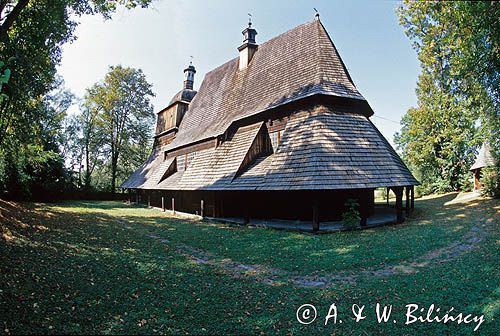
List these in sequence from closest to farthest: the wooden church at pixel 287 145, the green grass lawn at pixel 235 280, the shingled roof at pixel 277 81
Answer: the green grass lawn at pixel 235 280, the wooden church at pixel 287 145, the shingled roof at pixel 277 81

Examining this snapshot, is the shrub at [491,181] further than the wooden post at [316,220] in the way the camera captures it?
Yes

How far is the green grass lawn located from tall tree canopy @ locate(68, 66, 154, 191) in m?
27.3

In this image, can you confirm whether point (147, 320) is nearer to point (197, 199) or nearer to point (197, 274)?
point (197, 274)

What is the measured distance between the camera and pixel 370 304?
4.44 meters

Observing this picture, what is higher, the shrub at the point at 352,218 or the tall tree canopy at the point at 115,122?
the tall tree canopy at the point at 115,122

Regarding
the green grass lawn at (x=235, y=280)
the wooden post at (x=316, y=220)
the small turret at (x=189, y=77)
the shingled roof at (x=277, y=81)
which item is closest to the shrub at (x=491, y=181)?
the shingled roof at (x=277, y=81)

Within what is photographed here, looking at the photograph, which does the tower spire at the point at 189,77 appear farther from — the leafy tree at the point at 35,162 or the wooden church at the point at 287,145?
the leafy tree at the point at 35,162

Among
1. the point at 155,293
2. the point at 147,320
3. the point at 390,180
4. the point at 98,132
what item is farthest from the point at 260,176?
the point at 98,132

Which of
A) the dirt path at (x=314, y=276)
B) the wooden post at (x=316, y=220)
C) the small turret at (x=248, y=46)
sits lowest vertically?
the dirt path at (x=314, y=276)

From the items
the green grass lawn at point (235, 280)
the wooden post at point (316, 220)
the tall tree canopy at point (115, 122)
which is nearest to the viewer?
the green grass lawn at point (235, 280)

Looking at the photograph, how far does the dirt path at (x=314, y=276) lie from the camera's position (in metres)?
5.55

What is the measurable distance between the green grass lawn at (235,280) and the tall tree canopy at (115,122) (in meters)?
27.3

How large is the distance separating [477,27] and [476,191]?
22.8 m

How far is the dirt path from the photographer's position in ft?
18.2
